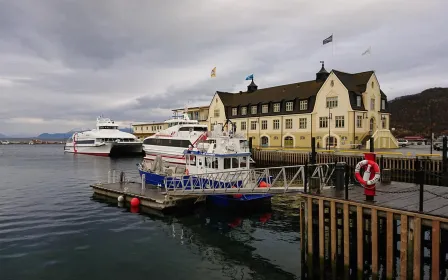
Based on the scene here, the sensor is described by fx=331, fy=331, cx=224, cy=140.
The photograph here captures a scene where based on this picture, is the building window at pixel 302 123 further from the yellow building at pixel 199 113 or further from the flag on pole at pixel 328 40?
the yellow building at pixel 199 113

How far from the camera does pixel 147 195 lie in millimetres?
24922

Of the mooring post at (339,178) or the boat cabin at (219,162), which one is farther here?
the boat cabin at (219,162)

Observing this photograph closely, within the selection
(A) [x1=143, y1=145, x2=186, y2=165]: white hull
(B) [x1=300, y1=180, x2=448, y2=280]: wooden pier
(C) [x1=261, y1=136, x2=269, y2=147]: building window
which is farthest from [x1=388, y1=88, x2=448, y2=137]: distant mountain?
(B) [x1=300, y1=180, x2=448, y2=280]: wooden pier

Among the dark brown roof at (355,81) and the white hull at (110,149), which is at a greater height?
the dark brown roof at (355,81)

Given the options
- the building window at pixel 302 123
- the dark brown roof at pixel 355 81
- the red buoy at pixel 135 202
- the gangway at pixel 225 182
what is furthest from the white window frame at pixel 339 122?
the red buoy at pixel 135 202

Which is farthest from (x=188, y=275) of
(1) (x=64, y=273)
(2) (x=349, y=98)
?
(2) (x=349, y=98)

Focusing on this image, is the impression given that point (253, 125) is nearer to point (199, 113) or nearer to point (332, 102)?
point (332, 102)

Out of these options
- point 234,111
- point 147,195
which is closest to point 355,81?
point 234,111

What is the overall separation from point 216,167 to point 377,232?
49.4 ft

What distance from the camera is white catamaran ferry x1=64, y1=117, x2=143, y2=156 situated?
85438 mm

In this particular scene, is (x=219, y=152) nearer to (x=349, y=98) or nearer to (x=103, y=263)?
(x=103, y=263)

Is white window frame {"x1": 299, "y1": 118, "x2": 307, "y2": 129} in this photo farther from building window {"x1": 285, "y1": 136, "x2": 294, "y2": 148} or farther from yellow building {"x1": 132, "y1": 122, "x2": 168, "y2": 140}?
yellow building {"x1": 132, "y1": 122, "x2": 168, "y2": 140}

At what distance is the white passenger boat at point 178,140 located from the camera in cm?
2702

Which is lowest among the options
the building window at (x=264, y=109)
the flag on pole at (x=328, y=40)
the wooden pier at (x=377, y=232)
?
the wooden pier at (x=377, y=232)
